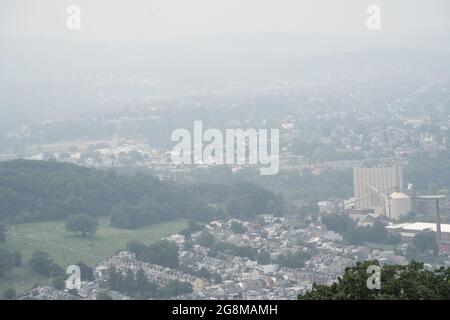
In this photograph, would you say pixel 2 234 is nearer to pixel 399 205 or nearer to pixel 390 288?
pixel 399 205

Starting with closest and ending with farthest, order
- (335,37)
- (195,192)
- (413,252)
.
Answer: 1. (413,252)
2. (195,192)
3. (335,37)

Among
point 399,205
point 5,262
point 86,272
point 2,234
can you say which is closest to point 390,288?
point 86,272

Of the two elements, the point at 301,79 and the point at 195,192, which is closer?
the point at 195,192

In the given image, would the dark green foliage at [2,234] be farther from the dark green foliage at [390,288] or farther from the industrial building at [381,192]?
the dark green foliage at [390,288]

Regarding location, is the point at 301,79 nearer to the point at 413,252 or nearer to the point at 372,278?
the point at 413,252

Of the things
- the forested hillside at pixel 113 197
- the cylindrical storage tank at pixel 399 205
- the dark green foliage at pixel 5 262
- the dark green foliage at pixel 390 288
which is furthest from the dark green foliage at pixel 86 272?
the dark green foliage at pixel 390 288

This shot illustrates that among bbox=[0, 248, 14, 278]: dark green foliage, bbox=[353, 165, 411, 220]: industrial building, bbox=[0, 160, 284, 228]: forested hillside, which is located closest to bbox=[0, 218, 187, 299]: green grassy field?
bbox=[0, 248, 14, 278]: dark green foliage
